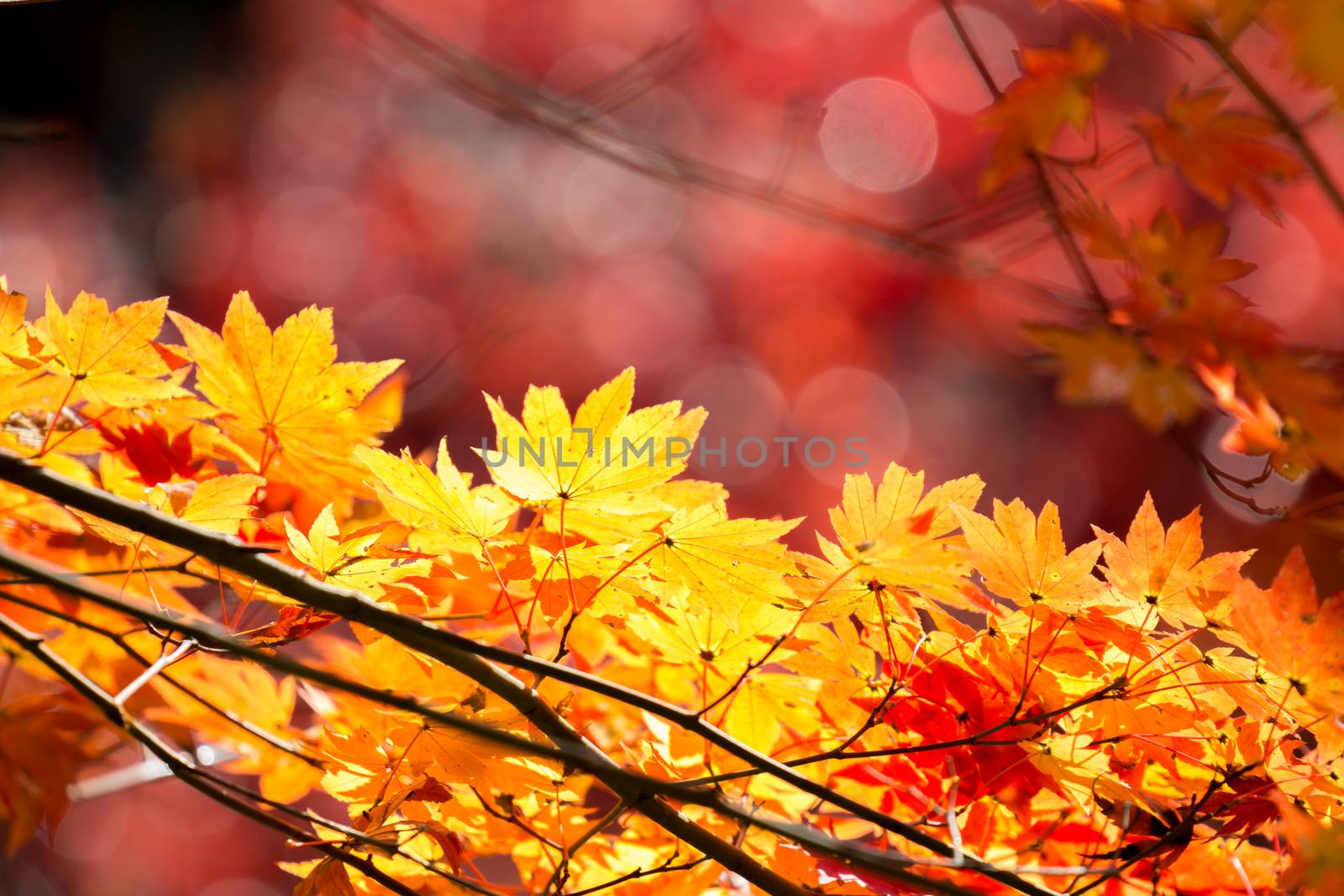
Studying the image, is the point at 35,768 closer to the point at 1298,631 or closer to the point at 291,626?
the point at 291,626

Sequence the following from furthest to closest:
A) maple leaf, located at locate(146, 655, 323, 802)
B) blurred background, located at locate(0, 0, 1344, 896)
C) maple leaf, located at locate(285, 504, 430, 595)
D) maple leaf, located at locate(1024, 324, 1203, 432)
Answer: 1. blurred background, located at locate(0, 0, 1344, 896)
2. maple leaf, located at locate(146, 655, 323, 802)
3. maple leaf, located at locate(1024, 324, 1203, 432)
4. maple leaf, located at locate(285, 504, 430, 595)

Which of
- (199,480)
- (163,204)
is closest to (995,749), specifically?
(199,480)

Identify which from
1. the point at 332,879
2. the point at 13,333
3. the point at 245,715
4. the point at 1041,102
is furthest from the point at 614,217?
the point at 332,879

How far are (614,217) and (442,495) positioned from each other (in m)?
3.48

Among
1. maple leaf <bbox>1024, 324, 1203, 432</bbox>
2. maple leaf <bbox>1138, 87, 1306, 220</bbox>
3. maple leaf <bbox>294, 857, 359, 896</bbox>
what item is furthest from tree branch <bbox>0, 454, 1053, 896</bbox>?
maple leaf <bbox>1138, 87, 1306, 220</bbox>

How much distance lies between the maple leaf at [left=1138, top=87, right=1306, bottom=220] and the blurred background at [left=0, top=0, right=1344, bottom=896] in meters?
2.55

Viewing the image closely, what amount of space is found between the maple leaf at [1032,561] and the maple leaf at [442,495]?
261mm

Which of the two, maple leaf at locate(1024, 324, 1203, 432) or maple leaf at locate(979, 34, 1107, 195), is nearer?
maple leaf at locate(1024, 324, 1203, 432)

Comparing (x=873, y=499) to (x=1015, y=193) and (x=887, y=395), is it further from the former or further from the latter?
(x=887, y=395)

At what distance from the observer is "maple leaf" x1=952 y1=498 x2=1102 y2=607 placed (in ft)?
1.62

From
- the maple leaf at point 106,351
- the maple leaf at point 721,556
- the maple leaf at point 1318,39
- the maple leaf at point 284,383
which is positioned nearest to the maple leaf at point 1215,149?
the maple leaf at point 1318,39

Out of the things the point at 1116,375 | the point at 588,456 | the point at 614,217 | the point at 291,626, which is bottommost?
the point at 291,626

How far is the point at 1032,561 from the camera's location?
50 cm

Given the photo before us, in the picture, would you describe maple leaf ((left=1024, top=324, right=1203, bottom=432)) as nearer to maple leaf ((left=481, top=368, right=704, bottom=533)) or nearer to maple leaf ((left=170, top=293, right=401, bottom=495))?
maple leaf ((left=481, top=368, right=704, bottom=533))
